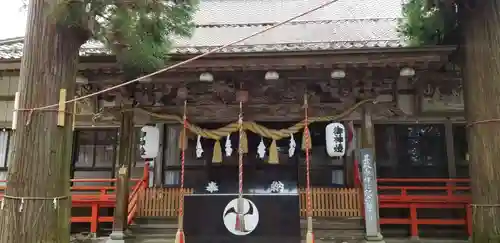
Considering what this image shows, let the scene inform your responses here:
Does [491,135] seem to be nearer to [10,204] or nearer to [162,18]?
[162,18]

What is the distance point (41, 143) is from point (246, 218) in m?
3.68

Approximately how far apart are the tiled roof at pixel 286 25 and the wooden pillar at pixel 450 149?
2392 mm

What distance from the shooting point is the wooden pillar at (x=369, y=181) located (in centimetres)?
763

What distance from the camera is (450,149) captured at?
925 cm

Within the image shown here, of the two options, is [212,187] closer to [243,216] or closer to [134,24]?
[243,216]

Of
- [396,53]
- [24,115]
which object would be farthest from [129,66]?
[396,53]

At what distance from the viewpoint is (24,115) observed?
16.5 feet

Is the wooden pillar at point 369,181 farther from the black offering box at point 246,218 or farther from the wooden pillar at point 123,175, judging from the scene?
the wooden pillar at point 123,175

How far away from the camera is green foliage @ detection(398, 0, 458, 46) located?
21.6ft

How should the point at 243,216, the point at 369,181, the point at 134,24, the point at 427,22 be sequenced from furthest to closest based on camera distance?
the point at 369,181 → the point at 427,22 → the point at 243,216 → the point at 134,24

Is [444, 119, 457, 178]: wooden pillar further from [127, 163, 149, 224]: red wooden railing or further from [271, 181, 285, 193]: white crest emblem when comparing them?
[127, 163, 149, 224]: red wooden railing

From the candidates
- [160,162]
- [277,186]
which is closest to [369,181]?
[277,186]

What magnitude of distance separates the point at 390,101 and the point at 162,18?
215 inches

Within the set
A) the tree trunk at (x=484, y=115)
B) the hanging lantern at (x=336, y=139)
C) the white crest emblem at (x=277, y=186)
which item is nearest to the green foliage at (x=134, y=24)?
the hanging lantern at (x=336, y=139)
